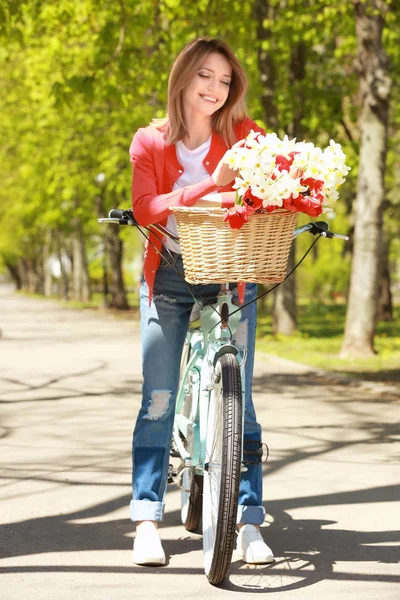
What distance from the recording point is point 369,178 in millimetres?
15008

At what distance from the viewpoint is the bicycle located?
3.99 meters

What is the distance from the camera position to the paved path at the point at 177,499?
4.22 m

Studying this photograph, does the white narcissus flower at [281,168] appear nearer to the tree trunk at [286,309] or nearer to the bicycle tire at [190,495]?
the bicycle tire at [190,495]

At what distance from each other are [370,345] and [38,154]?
55.9 ft

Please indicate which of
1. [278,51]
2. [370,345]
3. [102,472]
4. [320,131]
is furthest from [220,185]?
[320,131]

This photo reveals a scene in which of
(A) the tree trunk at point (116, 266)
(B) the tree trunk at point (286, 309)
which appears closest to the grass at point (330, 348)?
(B) the tree trunk at point (286, 309)

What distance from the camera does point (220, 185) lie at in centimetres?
411

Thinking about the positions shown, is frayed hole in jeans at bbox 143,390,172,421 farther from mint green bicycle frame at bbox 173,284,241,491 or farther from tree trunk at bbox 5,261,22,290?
tree trunk at bbox 5,261,22,290

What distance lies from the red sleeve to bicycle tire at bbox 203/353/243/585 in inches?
24.5

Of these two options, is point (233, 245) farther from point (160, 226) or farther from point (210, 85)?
point (210, 85)

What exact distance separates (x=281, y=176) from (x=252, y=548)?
1.54 m

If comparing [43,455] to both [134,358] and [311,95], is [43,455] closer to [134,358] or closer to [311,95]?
[134,358]

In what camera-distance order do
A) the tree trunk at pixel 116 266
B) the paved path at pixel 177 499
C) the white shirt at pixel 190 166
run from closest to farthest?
the paved path at pixel 177 499, the white shirt at pixel 190 166, the tree trunk at pixel 116 266

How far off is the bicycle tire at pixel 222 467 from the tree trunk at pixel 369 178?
10.8 m
